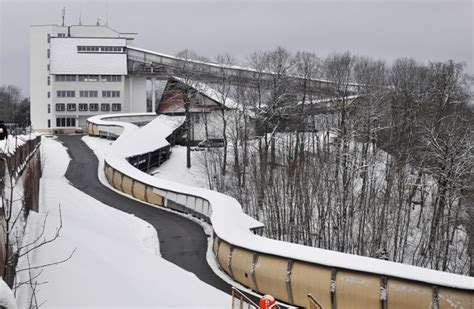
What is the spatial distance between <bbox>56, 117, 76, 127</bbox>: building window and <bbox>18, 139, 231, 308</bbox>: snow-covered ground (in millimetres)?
47306

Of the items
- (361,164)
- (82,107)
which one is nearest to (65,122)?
(82,107)

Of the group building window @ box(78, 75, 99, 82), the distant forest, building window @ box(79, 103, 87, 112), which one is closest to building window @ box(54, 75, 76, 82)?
building window @ box(78, 75, 99, 82)

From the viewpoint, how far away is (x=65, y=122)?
66.4 metres

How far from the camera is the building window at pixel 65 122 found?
2606 inches

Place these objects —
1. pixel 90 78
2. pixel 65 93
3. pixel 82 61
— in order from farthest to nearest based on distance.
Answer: pixel 82 61 → pixel 90 78 → pixel 65 93

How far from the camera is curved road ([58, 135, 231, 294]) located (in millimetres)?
18172

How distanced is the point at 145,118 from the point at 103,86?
10278 mm

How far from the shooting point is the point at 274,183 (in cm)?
3600

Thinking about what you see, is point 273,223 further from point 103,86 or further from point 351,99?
point 103,86

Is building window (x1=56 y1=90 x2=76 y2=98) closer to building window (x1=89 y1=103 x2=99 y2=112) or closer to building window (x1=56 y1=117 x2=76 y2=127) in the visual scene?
building window (x1=89 y1=103 x2=99 y2=112)

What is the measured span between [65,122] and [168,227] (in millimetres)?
48612

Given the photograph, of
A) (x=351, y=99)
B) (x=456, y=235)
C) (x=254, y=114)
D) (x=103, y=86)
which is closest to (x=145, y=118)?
(x=103, y=86)

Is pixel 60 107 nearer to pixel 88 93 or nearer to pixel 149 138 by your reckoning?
pixel 88 93

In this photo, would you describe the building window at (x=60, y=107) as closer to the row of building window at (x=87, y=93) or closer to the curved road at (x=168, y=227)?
the row of building window at (x=87, y=93)
